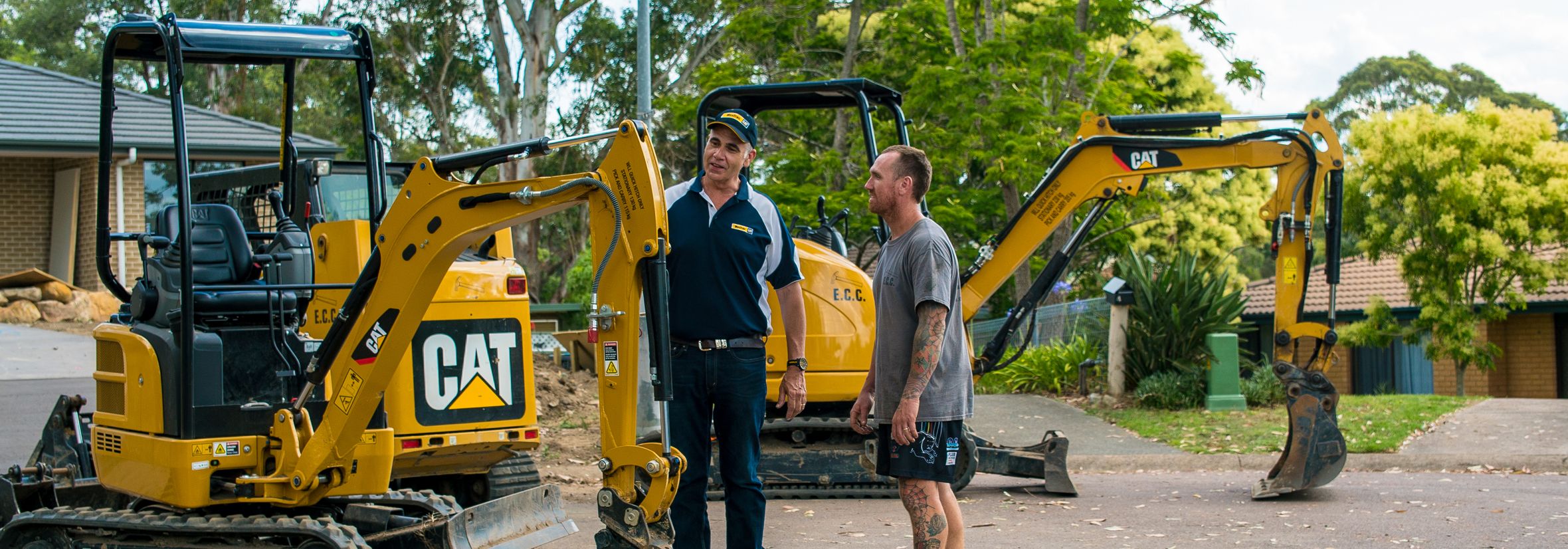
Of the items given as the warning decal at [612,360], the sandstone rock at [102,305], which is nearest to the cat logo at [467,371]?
the warning decal at [612,360]

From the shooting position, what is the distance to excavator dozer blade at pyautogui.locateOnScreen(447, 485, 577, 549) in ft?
19.0

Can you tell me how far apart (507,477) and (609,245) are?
11.2 feet

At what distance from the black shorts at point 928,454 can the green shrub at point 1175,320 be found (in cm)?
956

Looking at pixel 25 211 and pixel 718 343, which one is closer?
pixel 718 343

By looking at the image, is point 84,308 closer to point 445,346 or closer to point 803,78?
point 803,78

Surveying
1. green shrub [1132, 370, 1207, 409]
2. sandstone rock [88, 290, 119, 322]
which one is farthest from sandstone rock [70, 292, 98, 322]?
green shrub [1132, 370, 1207, 409]

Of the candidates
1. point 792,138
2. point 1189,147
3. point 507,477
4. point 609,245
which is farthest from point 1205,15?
point 609,245

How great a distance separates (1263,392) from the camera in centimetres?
1421

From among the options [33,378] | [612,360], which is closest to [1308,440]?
[612,360]

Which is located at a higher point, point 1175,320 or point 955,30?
point 955,30

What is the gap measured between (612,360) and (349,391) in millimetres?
1464

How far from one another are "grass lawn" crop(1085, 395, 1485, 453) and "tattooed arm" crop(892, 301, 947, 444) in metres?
7.24

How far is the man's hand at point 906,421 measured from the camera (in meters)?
5.12

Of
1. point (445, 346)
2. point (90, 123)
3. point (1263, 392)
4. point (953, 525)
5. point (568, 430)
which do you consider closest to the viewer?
point (953, 525)
